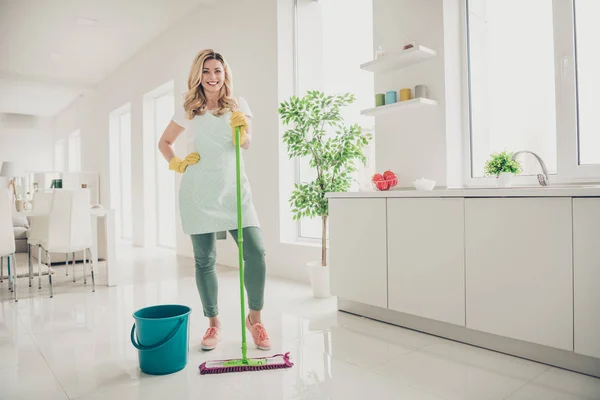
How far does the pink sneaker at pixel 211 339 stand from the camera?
2113 millimetres

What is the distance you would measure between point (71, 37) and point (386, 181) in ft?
18.3

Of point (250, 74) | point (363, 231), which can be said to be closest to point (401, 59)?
point (363, 231)

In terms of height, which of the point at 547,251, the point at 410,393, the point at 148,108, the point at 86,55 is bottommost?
the point at 410,393

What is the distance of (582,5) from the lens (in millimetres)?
2305

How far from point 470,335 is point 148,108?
20.3ft

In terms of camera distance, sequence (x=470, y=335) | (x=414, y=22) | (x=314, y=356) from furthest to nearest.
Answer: (x=414, y=22) < (x=470, y=335) < (x=314, y=356)

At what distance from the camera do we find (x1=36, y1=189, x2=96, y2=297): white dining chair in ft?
11.3

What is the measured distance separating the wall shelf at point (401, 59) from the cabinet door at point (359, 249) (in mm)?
924

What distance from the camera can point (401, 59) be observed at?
2816 mm

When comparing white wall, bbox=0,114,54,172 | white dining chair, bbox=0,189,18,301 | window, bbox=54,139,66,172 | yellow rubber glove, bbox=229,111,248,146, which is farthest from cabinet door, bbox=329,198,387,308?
white wall, bbox=0,114,54,172

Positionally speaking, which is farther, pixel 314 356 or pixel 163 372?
pixel 314 356

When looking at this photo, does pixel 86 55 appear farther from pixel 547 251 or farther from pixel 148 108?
pixel 547 251

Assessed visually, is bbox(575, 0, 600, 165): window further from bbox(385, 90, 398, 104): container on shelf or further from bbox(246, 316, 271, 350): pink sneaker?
→ bbox(246, 316, 271, 350): pink sneaker

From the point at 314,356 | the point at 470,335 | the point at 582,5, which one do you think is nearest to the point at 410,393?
the point at 314,356
